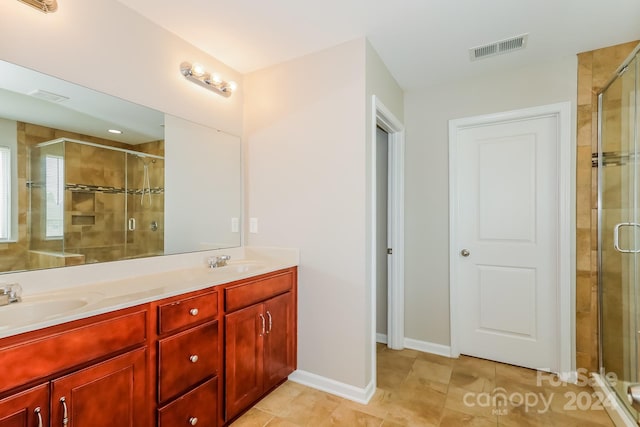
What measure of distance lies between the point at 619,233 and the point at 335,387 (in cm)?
205

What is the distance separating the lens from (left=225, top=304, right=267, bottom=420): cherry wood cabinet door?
1709mm

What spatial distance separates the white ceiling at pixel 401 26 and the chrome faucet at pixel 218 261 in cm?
147

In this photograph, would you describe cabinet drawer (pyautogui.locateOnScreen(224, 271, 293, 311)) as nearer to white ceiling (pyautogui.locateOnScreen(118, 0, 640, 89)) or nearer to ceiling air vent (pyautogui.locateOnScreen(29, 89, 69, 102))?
ceiling air vent (pyautogui.locateOnScreen(29, 89, 69, 102))

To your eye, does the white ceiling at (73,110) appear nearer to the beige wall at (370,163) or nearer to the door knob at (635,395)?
the beige wall at (370,163)

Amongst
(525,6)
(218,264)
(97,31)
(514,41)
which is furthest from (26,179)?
(514,41)

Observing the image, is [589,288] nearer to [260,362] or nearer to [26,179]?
[260,362]

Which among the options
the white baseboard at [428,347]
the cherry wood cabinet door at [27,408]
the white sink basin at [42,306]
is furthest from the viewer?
the white baseboard at [428,347]

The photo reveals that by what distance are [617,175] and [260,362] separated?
2.56 metres

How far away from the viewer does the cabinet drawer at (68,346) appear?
96 cm

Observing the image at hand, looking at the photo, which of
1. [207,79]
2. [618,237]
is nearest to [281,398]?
[207,79]

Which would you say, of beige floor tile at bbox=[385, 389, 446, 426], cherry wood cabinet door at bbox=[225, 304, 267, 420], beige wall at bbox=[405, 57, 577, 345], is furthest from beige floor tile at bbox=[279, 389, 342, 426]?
beige wall at bbox=[405, 57, 577, 345]

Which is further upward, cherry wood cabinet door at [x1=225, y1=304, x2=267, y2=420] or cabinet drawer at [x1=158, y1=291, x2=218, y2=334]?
cabinet drawer at [x1=158, y1=291, x2=218, y2=334]

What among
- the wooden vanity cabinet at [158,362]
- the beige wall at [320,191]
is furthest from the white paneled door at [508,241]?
the wooden vanity cabinet at [158,362]

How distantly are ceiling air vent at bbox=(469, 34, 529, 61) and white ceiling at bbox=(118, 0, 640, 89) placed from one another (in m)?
0.04
